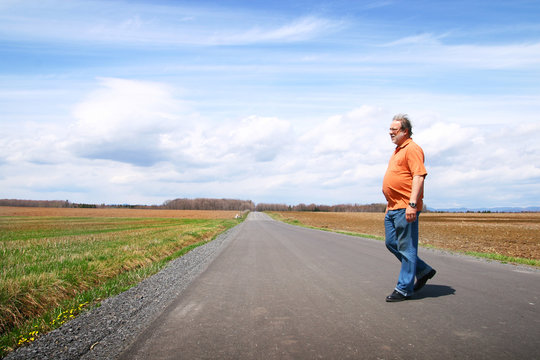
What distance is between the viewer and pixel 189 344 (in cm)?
312

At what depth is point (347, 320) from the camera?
366 cm

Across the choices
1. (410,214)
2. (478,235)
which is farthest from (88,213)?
(410,214)

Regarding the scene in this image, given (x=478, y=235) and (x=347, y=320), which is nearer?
(x=347, y=320)

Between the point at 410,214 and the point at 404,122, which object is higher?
the point at 404,122

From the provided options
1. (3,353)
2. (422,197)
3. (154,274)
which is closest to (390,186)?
(422,197)

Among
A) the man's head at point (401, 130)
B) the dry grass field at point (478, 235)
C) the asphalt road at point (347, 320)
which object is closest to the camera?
the asphalt road at point (347, 320)

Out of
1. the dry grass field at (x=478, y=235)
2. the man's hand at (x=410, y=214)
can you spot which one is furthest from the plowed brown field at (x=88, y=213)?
the man's hand at (x=410, y=214)

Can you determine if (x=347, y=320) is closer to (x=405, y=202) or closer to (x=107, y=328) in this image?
(x=405, y=202)

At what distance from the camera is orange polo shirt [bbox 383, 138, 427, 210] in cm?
429

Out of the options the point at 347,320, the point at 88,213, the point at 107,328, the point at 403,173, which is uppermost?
the point at 403,173

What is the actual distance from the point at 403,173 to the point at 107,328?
4106mm

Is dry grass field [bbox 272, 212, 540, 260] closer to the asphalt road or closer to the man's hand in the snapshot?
the asphalt road

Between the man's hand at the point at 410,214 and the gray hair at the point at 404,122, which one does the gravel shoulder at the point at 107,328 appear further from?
the gray hair at the point at 404,122

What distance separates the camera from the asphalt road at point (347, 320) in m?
2.87
